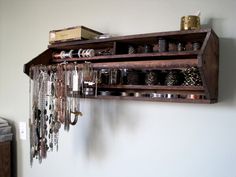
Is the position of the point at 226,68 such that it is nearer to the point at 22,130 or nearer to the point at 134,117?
the point at 134,117

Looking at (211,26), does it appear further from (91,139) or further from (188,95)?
(91,139)

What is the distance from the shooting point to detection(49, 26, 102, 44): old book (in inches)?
49.4

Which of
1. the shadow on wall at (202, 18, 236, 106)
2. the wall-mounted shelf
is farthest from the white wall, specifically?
the wall-mounted shelf

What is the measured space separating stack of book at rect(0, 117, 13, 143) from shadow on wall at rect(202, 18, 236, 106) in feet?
4.99

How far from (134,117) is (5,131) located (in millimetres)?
1083

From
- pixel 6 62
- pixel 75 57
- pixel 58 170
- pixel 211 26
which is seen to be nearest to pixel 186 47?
pixel 211 26

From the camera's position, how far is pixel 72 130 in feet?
5.10

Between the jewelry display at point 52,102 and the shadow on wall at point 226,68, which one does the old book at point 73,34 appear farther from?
the shadow on wall at point 226,68

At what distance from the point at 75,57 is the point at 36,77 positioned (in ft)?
0.82

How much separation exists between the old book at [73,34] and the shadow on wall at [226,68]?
632mm

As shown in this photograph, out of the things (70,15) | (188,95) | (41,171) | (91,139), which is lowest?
(41,171)

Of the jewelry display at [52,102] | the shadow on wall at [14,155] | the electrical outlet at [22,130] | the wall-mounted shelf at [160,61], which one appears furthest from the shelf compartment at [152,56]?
the shadow on wall at [14,155]

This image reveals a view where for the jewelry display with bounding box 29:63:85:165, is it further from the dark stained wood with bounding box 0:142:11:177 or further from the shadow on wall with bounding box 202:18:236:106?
the shadow on wall with bounding box 202:18:236:106

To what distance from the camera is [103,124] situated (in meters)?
1.42
